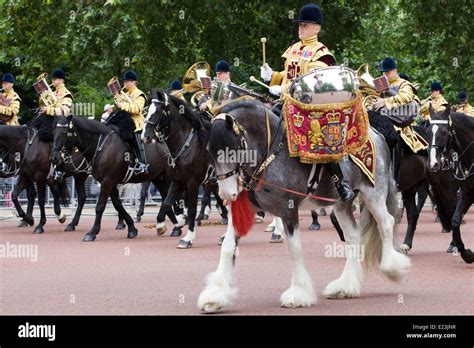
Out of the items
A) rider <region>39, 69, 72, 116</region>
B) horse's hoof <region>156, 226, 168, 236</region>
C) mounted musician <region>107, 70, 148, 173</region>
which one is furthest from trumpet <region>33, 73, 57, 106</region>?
horse's hoof <region>156, 226, 168, 236</region>

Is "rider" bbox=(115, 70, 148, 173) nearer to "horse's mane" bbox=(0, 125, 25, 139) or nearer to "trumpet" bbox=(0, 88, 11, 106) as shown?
"horse's mane" bbox=(0, 125, 25, 139)

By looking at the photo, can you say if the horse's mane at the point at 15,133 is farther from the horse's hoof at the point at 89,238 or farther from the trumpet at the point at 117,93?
the horse's hoof at the point at 89,238

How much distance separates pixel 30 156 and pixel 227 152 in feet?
42.5

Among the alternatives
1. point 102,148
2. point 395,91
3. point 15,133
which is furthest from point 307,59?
point 15,133

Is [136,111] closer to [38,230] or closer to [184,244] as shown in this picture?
[38,230]

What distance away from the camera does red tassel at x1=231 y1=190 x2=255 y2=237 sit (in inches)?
416

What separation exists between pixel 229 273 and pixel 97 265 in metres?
4.95

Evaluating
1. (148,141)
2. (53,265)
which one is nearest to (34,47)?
(148,141)

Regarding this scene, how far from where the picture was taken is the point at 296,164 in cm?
1075

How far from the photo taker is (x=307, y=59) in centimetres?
1137

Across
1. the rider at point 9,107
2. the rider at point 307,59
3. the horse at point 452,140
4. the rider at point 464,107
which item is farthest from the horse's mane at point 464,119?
the rider at point 9,107

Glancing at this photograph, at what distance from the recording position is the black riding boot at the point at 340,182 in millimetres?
11000

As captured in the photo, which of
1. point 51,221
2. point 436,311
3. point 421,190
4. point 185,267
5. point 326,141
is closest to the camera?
point 436,311

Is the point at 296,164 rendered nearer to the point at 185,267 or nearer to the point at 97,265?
the point at 185,267
